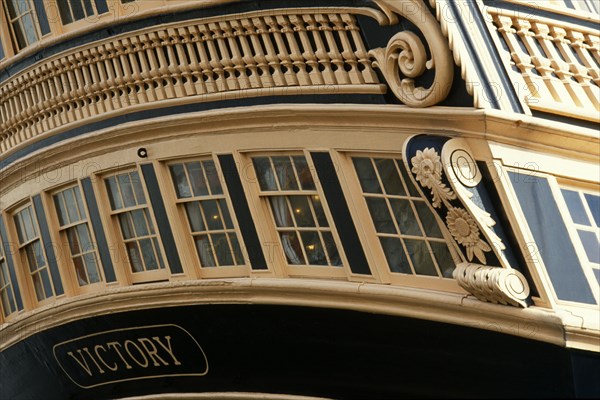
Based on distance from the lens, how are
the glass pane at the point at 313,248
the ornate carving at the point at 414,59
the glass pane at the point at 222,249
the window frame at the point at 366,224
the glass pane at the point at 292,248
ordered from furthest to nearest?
the glass pane at the point at 222,249 < the glass pane at the point at 292,248 < the glass pane at the point at 313,248 < the window frame at the point at 366,224 < the ornate carving at the point at 414,59

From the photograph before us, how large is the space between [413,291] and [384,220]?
716mm

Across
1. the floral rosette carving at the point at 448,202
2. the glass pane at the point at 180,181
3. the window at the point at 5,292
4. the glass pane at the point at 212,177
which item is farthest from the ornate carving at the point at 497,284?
the window at the point at 5,292

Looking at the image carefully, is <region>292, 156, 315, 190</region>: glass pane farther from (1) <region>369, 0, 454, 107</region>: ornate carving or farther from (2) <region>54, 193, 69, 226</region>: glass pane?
(2) <region>54, 193, 69, 226</region>: glass pane

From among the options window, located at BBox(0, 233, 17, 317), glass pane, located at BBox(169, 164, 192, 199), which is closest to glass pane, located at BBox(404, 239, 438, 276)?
glass pane, located at BBox(169, 164, 192, 199)

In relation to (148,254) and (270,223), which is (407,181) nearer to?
(270,223)

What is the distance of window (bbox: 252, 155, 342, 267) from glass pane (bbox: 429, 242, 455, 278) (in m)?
1.11

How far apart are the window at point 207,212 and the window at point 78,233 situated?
4.80ft

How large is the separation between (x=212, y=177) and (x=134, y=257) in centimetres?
150

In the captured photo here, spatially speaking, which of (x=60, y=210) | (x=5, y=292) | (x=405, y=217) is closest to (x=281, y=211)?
(x=405, y=217)

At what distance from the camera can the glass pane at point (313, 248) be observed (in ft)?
49.2

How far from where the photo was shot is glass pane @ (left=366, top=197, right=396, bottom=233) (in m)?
14.4

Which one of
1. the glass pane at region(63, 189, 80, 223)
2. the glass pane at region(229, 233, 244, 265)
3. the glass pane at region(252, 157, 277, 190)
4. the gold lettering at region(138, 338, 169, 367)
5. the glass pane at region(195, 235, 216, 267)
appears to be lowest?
the gold lettering at region(138, 338, 169, 367)

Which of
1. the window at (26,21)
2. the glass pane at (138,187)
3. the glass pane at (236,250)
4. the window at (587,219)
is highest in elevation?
the window at (26,21)

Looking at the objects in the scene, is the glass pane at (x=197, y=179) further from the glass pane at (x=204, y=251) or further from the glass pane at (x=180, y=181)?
the glass pane at (x=204, y=251)
